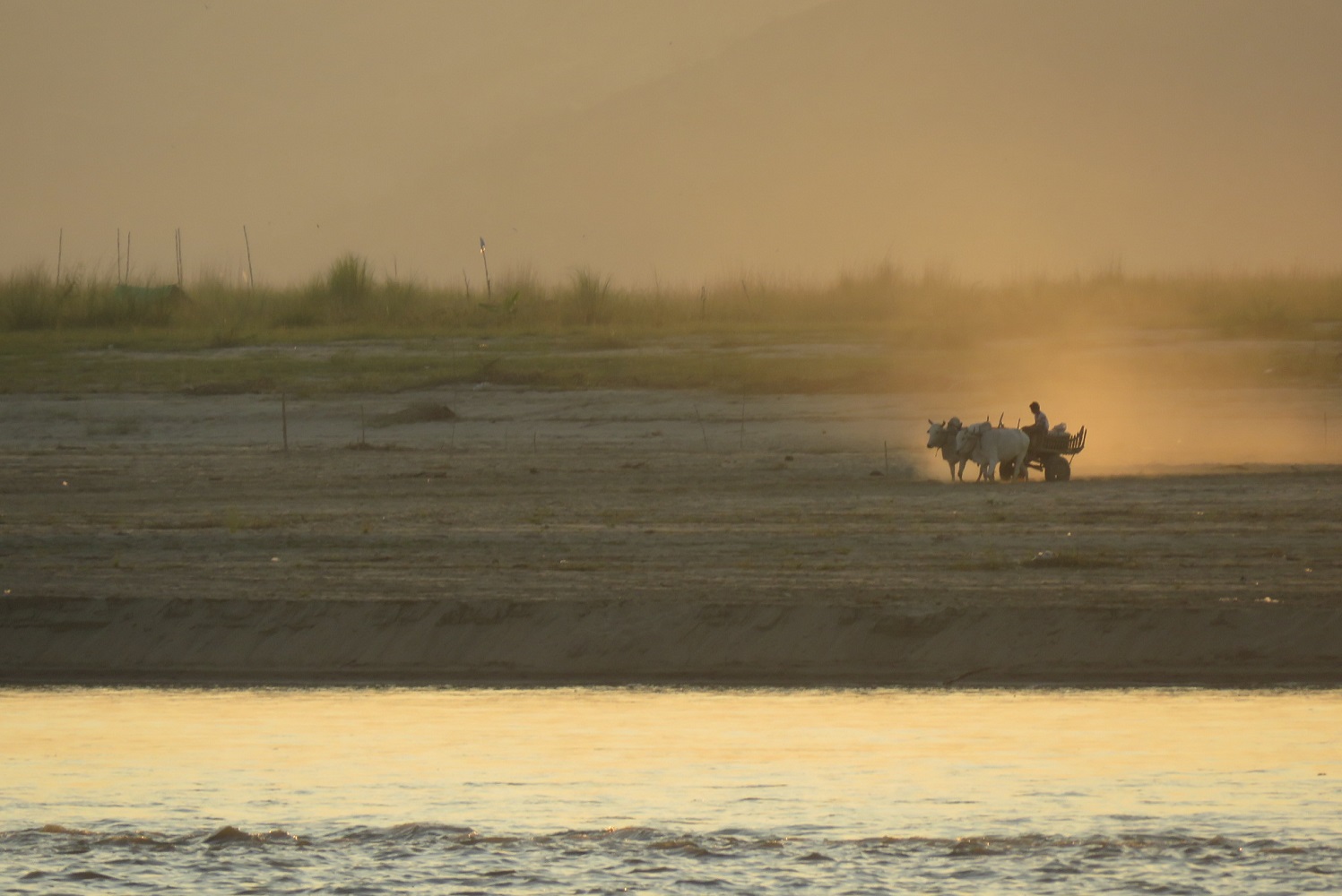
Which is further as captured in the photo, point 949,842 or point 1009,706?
point 1009,706

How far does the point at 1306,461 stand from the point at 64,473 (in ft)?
42.8

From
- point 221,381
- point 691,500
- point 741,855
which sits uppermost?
point 221,381

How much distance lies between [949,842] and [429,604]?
5472 millimetres

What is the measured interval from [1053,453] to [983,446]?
0.71m

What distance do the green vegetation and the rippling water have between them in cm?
1845

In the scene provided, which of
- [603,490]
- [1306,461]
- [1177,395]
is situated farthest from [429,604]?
[1177,395]

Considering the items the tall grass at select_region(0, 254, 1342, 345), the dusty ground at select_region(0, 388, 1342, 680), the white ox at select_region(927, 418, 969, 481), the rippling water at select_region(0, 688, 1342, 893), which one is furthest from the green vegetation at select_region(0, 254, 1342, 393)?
the rippling water at select_region(0, 688, 1342, 893)

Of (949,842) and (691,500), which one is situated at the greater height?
(691,500)

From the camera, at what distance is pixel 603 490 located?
19406 mm

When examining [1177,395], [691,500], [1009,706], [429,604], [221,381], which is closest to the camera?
[1009,706]

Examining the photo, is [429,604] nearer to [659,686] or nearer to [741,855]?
[659,686]

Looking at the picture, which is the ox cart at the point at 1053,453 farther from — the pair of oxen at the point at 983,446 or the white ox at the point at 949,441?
the white ox at the point at 949,441

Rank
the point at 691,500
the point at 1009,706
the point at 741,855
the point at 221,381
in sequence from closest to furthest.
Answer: the point at 741,855 → the point at 1009,706 → the point at 691,500 → the point at 221,381

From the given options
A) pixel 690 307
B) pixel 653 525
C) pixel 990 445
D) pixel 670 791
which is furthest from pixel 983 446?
pixel 690 307
